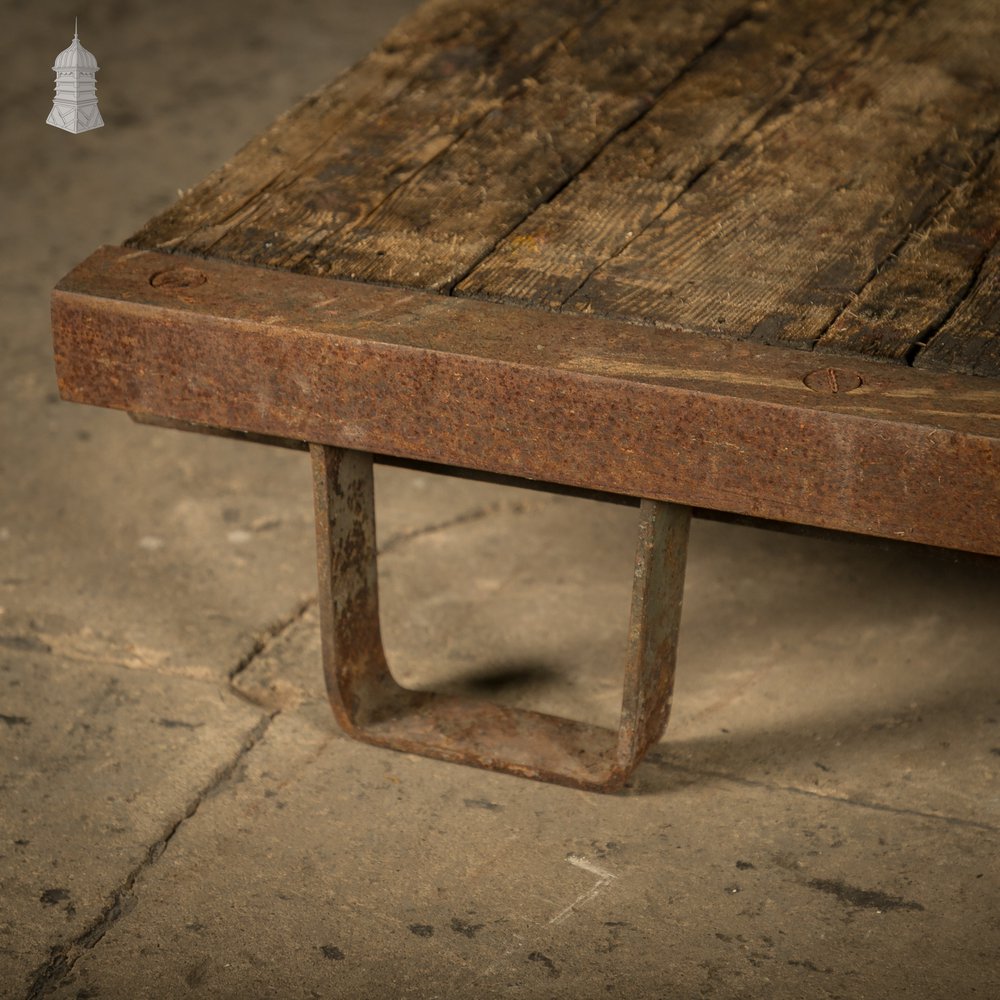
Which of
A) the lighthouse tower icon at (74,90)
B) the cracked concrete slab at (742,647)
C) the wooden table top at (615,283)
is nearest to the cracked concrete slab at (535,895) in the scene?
the cracked concrete slab at (742,647)

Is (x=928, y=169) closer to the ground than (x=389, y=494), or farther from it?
farther from it

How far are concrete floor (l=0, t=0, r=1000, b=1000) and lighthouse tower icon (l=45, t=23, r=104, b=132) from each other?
0.84 meters

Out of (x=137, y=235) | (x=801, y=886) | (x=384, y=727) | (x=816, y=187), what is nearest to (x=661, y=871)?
(x=801, y=886)

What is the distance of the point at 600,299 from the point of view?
1847mm

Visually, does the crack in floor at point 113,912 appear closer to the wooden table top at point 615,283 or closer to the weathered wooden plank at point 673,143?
the wooden table top at point 615,283

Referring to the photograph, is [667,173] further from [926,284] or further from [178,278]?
[178,278]

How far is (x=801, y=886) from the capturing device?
194 cm

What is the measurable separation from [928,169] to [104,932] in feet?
4.34

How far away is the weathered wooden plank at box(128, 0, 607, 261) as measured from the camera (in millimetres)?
2021

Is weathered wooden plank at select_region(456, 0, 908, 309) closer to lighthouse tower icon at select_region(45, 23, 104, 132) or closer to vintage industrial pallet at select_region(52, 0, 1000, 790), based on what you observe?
vintage industrial pallet at select_region(52, 0, 1000, 790)

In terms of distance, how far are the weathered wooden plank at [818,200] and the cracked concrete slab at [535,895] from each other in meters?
0.63

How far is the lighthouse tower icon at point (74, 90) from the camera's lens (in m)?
1.73

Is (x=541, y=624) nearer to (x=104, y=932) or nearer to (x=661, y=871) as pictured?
(x=661, y=871)

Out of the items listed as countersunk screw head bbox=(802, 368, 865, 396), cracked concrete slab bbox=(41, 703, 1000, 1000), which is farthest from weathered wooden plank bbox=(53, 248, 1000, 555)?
cracked concrete slab bbox=(41, 703, 1000, 1000)
